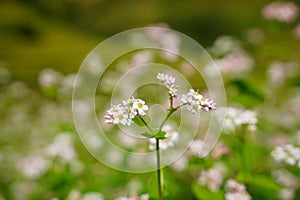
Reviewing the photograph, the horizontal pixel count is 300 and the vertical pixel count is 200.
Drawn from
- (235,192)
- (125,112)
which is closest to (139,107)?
(125,112)

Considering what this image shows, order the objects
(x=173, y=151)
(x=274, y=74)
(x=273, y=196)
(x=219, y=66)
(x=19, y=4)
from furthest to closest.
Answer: (x=19, y=4) → (x=274, y=74) → (x=219, y=66) → (x=273, y=196) → (x=173, y=151)

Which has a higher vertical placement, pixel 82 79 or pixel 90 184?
pixel 82 79

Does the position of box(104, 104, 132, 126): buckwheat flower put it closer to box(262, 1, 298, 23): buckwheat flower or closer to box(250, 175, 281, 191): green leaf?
box(250, 175, 281, 191): green leaf

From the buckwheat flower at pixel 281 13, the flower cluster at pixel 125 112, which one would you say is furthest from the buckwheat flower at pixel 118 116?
the buckwheat flower at pixel 281 13

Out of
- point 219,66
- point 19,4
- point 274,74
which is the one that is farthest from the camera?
point 19,4

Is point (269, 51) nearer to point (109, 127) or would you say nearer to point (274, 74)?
point (274, 74)

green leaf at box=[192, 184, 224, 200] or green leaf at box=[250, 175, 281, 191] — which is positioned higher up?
green leaf at box=[250, 175, 281, 191]

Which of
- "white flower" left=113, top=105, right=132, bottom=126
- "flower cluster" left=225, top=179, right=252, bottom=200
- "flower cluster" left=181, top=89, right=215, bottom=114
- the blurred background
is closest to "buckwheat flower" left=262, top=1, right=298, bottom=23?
the blurred background

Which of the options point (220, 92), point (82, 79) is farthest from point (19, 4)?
point (220, 92)
